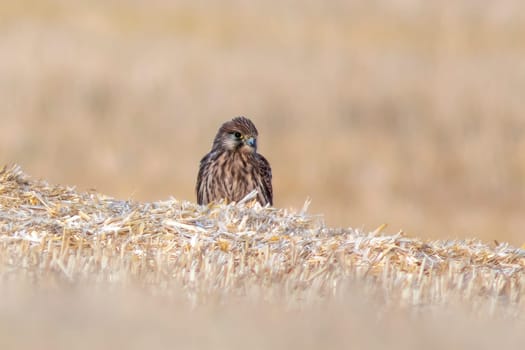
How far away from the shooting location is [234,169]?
35.2 feet

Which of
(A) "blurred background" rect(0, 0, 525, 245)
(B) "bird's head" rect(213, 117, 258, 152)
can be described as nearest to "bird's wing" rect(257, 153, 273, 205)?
(B) "bird's head" rect(213, 117, 258, 152)

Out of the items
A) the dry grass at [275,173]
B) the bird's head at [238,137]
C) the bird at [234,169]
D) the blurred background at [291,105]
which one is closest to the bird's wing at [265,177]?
the bird at [234,169]

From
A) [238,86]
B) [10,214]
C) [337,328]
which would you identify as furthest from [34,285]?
[238,86]

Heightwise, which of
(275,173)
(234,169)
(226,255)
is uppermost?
(275,173)

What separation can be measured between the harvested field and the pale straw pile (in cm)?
1

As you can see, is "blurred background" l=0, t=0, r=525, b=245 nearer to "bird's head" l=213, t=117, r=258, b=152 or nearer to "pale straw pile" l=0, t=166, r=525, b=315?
"bird's head" l=213, t=117, r=258, b=152

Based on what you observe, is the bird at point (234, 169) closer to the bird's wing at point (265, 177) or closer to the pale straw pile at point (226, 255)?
the bird's wing at point (265, 177)

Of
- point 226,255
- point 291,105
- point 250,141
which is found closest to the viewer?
point 226,255

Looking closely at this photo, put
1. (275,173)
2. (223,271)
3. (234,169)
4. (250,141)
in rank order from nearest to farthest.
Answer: (223,271)
(234,169)
(250,141)
(275,173)

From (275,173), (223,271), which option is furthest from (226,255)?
(275,173)

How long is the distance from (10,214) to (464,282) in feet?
9.78

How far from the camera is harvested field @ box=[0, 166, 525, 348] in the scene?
4703mm

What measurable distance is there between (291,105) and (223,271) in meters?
16.4

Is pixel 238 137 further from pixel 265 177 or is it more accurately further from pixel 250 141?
pixel 265 177
